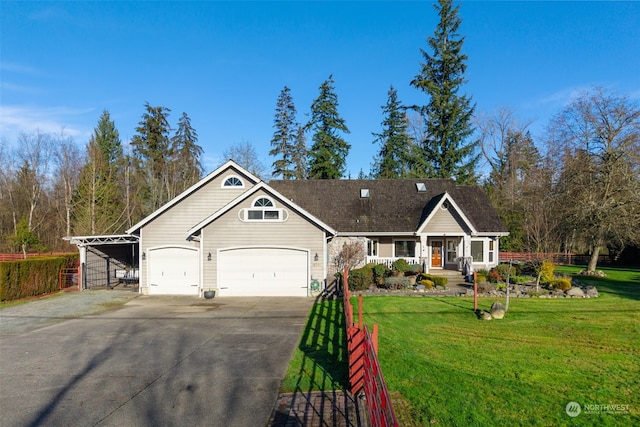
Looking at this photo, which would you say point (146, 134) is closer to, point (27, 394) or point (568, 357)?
point (27, 394)

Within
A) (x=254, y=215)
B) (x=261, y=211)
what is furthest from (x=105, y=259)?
(x=261, y=211)

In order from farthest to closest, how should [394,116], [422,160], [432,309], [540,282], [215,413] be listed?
A: 1. [394,116]
2. [422,160]
3. [540,282]
4. [432,309]
5. [215,413]

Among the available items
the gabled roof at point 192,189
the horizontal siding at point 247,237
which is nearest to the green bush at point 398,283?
the horizontal siding at point 247,237

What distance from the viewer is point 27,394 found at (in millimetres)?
7594

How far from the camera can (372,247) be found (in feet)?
81.7

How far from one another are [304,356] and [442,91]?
123 feet

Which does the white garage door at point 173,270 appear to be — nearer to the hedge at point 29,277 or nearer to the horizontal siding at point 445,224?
the hedge at point 29,277

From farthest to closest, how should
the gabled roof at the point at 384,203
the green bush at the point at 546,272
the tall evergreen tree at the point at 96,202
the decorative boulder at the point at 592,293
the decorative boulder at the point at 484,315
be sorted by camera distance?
the tall evergreen tree at the point at 96,202
the gabled roof at the point at 384,203
the green bush at the point at 546,272
the decorative boulder at the point at 592,293
the decorative boulder at the point at 484,315

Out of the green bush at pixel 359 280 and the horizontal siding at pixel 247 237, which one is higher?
the horizontal siding at pixel 247 237

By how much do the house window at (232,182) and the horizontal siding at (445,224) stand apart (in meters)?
11.3

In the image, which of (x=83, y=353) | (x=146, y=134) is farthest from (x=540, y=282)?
(x=146, y=134)

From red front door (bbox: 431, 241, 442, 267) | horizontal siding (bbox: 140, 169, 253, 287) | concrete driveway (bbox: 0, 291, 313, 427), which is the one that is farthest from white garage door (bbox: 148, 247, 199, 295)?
red front door (bbox: 431, 241, 442, 267)

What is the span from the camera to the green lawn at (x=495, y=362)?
647cm

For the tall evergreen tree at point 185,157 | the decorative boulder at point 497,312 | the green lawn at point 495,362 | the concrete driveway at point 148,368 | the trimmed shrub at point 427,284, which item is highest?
the tall evergreen tree at point 185,157
